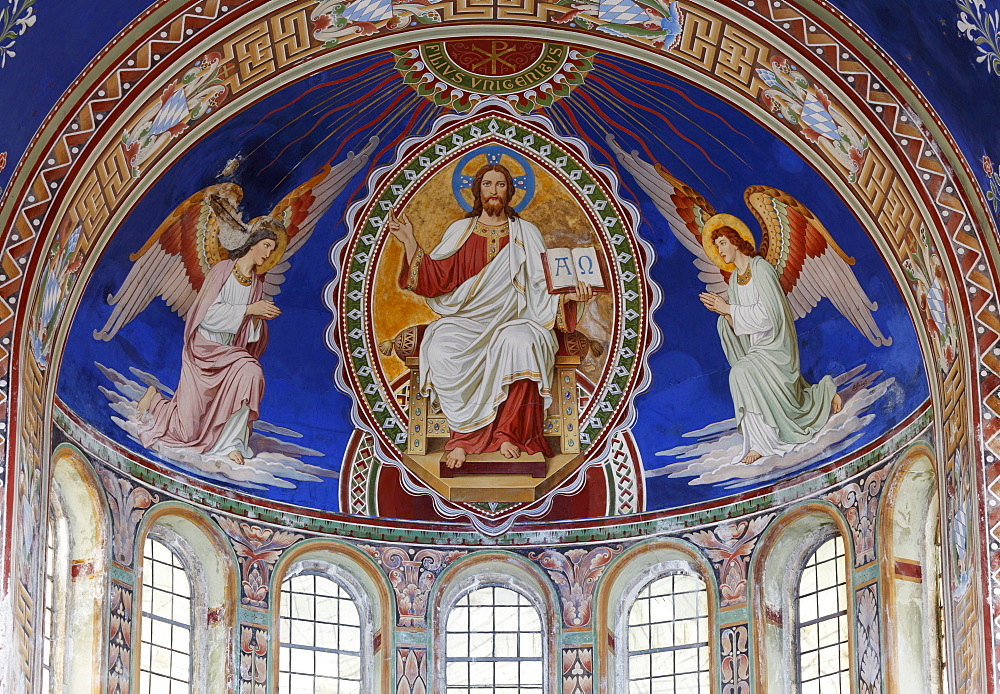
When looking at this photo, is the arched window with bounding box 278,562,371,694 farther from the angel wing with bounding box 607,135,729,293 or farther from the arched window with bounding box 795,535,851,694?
the angel wing with bounding box 607,135,729,293

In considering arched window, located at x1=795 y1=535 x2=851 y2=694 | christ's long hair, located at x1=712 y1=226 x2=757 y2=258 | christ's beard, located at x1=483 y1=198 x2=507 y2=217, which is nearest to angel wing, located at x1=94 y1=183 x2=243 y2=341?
christ's beard, located at x1=483 y1=198 x2=507 y2=217

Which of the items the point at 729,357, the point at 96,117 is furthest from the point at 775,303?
the point at 96,117

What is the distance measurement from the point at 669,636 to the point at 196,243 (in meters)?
6.69

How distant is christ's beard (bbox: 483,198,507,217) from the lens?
22.4 metres

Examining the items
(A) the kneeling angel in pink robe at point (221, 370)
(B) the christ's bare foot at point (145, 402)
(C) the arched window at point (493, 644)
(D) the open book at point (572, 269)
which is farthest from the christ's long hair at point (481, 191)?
(C) the arched window at point (493, 644)

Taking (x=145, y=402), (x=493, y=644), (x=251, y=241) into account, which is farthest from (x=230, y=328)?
(x=493, y=644)

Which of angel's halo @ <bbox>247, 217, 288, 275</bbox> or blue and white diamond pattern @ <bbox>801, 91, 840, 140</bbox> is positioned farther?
angel's halo @ <bbox>247, 217, 288, 275</bbox>

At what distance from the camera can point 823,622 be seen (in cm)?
2103

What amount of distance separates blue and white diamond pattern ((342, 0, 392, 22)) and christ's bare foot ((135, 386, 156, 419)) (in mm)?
4555

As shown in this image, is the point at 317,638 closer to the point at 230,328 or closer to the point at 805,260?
the point at 230,328

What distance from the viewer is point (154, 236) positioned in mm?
20812

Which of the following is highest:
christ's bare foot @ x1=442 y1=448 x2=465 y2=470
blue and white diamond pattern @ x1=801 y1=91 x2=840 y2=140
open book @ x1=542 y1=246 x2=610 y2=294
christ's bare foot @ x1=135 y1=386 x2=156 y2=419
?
blue and white diamond pattern @ x1=801 y1=91 x2=840 y2=140

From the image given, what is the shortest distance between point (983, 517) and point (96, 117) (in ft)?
29.7

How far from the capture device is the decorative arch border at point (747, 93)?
1831 centimetres
